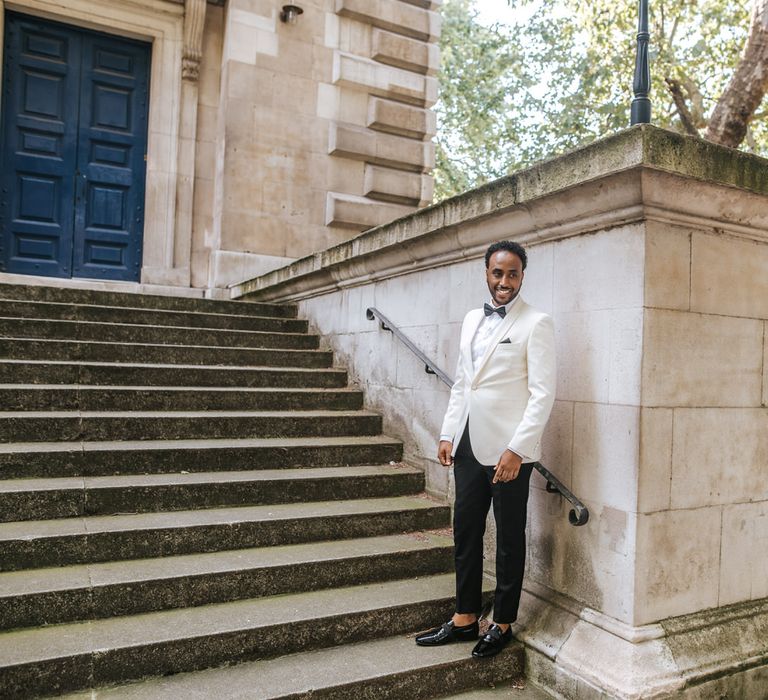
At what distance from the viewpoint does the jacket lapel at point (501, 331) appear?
10.00ft

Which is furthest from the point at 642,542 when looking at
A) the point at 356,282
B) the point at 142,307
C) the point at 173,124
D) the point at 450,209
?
the point at 173,124

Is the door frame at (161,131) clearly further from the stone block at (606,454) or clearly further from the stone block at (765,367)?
the stone block at (765,367)

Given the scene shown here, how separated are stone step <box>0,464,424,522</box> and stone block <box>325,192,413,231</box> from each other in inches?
223

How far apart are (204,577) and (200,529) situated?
376 millimetres

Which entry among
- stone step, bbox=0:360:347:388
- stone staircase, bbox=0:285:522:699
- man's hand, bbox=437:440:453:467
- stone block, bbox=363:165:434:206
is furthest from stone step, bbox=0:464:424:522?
stone block, bbox=363:165:434:206

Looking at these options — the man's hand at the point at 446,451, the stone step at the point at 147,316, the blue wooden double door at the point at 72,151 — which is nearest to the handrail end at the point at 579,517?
the man's hand at the point at 446,451

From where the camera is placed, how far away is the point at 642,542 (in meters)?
2.87

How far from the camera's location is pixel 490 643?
10.3 ft

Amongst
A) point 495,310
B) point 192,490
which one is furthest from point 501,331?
point 192,490

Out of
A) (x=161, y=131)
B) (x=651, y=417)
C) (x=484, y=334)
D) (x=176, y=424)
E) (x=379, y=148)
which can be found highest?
(x=379, y=148)

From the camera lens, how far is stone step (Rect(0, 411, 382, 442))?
4098 mm

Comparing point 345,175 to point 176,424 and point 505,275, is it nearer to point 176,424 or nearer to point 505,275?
point 176,424

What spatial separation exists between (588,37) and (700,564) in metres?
12.7

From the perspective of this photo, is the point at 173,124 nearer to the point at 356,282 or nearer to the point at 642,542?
the point at 356,282
